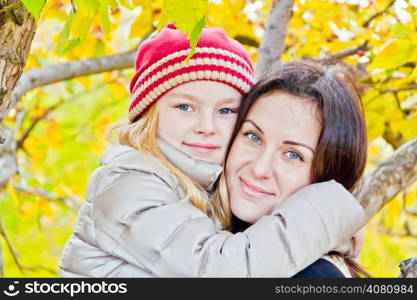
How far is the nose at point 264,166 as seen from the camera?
2168mm

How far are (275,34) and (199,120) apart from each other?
2.37 ft

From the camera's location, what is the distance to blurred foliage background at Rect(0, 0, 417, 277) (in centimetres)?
232

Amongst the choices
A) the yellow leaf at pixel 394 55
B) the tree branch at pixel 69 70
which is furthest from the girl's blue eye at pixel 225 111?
the tree branch at pixel 69 70

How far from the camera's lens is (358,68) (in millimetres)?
2893

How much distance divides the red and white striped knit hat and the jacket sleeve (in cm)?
36

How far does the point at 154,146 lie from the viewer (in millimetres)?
2260

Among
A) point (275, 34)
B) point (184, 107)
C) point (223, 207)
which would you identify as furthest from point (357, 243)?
point (275, 34)

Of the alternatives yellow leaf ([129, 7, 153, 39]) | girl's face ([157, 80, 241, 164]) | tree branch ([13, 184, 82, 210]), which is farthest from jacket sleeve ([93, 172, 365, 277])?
tree branch ([13, 184, 82, 210])

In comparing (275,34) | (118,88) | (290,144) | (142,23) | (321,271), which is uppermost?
(118,88)

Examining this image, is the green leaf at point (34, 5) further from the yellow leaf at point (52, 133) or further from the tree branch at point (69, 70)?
the yellow leaf at point (52, 133)

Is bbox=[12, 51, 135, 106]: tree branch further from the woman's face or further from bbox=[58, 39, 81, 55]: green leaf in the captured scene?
the woman's face

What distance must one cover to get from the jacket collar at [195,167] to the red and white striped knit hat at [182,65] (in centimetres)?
21

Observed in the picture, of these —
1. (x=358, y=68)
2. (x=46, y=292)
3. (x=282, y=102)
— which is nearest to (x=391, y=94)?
(x=358, y=68)

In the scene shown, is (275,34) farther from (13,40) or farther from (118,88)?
(118,88)
